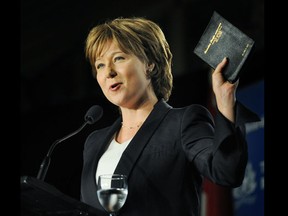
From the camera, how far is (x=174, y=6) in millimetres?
4723

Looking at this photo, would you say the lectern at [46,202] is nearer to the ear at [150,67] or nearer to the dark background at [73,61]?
the ear at [150,67]

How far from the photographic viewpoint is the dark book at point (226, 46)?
1812mm

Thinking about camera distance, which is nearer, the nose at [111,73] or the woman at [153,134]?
the woman at [153,134]

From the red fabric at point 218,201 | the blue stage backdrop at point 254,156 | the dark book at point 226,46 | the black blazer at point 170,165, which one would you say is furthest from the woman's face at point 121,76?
the red fabric at point 218,201

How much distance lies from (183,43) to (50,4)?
1364 mm

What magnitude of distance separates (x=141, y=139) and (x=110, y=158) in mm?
141

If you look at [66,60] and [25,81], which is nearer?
[66,60]

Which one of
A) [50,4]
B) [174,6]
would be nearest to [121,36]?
[50,4]

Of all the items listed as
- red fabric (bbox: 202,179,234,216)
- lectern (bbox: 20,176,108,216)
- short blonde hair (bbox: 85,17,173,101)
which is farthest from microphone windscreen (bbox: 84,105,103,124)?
red fabric (bbox: 202,179,234,216)

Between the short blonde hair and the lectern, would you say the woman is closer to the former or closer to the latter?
the short blonde hair

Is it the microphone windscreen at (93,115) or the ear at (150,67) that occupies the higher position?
the ear at (150,67)

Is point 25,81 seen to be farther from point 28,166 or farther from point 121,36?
point 121,36

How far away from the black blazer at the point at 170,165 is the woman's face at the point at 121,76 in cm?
12

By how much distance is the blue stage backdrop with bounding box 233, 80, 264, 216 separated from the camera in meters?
3.55
